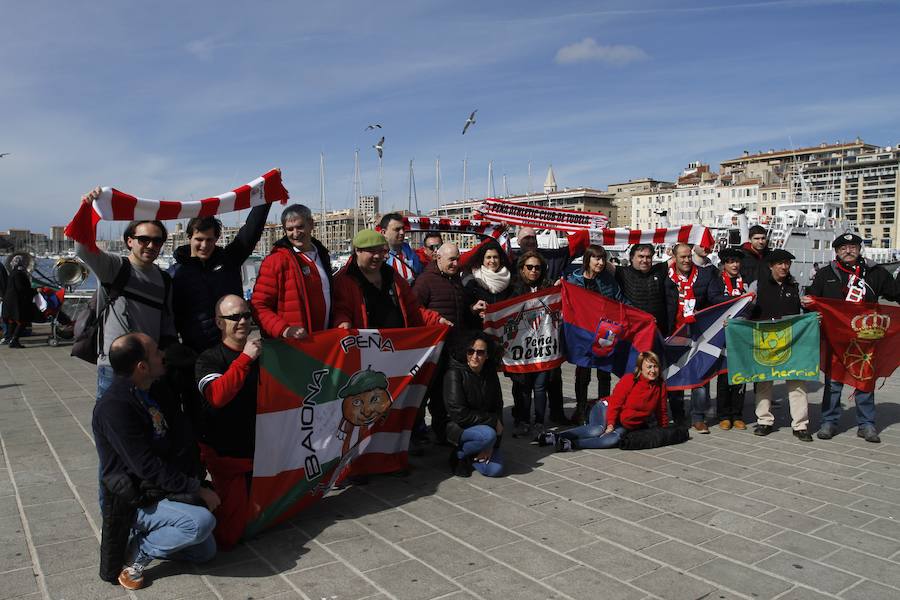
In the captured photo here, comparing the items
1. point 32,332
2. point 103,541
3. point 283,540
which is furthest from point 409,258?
point 32,332

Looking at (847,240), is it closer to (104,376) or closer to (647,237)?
(647,237)

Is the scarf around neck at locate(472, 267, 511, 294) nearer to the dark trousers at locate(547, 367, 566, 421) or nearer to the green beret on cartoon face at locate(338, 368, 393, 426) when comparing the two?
the dark trousers at locate(547, 367, 566, 421)

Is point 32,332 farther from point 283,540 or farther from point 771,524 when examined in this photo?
point 771,524

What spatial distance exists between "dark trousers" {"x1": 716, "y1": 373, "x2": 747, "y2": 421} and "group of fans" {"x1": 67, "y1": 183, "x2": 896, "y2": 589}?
24 mm

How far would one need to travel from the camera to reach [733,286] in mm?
7441

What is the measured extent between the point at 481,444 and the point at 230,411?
80.4 inches

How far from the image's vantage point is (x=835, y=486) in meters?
5.26

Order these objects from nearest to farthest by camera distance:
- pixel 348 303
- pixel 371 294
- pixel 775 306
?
pixel 348 303, pixel 371 294, pixel 775 306

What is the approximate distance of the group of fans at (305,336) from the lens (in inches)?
142


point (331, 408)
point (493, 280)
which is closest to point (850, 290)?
point (493, 280)

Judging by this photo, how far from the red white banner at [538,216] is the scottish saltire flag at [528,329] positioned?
4.69 metres

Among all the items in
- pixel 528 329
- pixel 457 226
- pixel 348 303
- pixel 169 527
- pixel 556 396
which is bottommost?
pixel 556 396

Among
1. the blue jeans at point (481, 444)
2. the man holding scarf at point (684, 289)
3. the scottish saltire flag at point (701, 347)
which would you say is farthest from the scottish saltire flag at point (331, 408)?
the man holding scarf at point (684, 289)

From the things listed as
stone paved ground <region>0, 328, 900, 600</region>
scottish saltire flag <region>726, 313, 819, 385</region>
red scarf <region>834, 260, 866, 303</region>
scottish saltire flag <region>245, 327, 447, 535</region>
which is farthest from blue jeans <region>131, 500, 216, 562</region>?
red scarf <region>834, 260, 866, 303</region>
